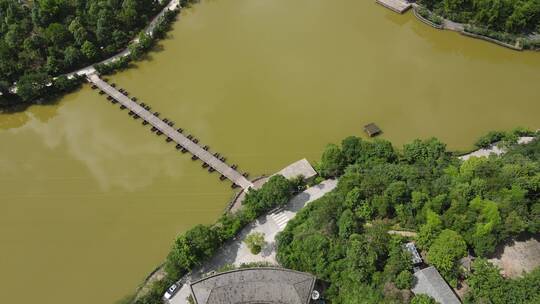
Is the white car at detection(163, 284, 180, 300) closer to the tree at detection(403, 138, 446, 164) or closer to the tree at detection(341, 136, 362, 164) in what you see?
the tree at detection(341, 136, 362, 164)

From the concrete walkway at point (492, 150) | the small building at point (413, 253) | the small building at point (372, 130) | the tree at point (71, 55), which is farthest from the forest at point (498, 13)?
the tree at point (71, 55)

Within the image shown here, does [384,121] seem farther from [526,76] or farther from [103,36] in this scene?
[103,36]

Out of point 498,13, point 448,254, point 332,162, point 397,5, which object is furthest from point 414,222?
point 397,5

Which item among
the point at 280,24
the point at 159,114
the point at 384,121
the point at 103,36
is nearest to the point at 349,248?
the point at 384,121

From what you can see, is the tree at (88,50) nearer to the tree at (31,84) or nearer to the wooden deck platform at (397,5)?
the tree at (31,84)

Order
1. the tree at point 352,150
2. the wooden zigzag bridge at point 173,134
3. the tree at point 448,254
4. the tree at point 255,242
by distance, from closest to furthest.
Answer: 1. the tree at point 448,254
2. the tree at point 255,242
3. the tree at point 352,150
4. the wooden zigzag bridge at point 173,134

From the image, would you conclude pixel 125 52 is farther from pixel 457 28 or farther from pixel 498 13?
pixel 498 13
